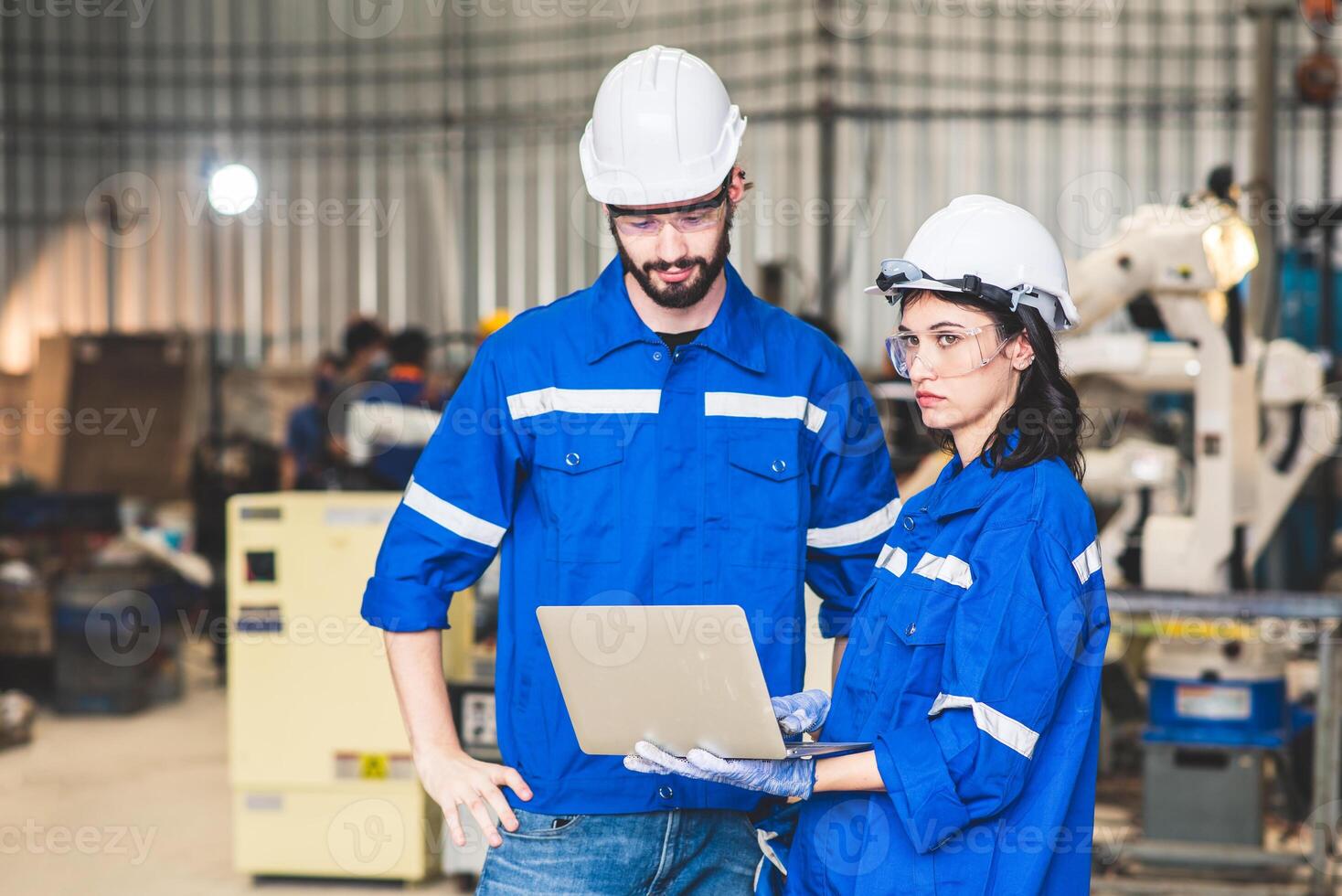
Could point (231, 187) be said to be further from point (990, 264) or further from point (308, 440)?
point (990, 264)

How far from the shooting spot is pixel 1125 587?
405 cm

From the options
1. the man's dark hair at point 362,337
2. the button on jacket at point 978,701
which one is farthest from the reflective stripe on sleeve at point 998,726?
the man's dark hair at point 362,337

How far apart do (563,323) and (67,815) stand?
3.79 metres

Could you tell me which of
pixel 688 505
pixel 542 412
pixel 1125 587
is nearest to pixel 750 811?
pixel 688 505

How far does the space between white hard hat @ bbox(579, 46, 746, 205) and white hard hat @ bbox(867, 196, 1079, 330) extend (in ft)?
0.97

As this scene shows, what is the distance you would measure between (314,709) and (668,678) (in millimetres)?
2891

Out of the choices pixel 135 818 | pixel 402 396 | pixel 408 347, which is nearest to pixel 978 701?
pixel 402 396

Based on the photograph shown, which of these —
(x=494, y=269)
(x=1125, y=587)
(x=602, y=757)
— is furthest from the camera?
(x=494, y=269)

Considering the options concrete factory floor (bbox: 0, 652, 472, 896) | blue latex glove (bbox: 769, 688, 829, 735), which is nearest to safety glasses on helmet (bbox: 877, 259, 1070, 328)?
blue latex glove (bbox: 769, 688, 829, 735)

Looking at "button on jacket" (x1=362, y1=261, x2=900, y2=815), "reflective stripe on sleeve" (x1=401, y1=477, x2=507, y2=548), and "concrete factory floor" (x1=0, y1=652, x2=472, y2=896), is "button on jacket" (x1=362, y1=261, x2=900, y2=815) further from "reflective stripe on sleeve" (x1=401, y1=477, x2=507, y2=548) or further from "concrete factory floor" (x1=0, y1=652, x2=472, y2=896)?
"concrete factory floor" (x1=0, y1=652, x2=472, y2=896)

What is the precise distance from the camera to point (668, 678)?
5.02 feet

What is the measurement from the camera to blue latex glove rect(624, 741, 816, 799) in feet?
5.07

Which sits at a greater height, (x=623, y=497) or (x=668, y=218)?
(x=668, y=218)

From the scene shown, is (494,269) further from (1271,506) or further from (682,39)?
(1271,506)
